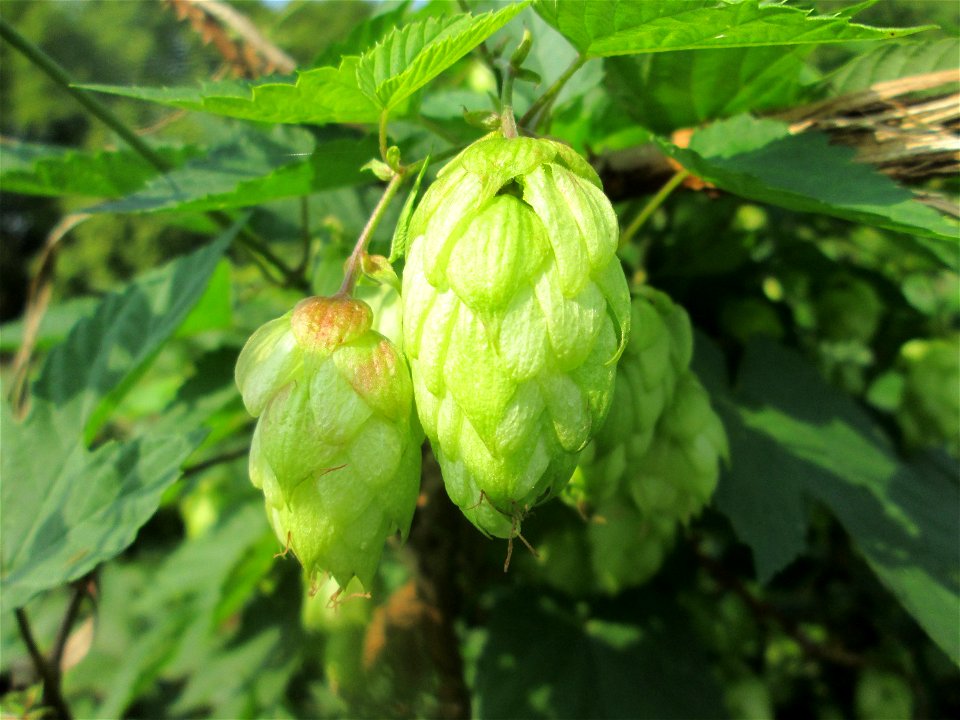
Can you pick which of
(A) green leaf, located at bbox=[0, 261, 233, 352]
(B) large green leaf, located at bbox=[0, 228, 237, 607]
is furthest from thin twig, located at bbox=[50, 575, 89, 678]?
(A) green leaf, located at bbox=[0, 261, 233, 352]

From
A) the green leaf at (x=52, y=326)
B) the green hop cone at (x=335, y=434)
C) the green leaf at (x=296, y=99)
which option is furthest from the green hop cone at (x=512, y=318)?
the green leaf at (x=52, y=326)

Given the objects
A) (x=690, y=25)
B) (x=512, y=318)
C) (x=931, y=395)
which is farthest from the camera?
(x=931, y=395)

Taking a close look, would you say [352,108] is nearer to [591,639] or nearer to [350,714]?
[591,639]

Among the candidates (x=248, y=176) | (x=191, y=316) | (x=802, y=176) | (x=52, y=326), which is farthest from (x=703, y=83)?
(x=52, y=326)

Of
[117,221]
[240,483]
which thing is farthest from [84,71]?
[240,483]

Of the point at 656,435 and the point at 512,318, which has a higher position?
the point at 512,318

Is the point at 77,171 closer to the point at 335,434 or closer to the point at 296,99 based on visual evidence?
the point at 296,99
